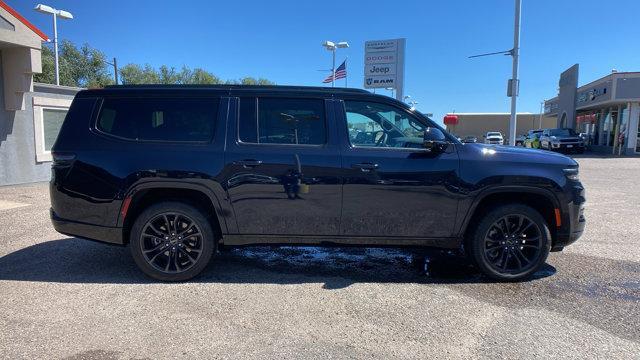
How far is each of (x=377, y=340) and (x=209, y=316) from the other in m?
1.43

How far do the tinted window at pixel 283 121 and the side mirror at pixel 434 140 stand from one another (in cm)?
100

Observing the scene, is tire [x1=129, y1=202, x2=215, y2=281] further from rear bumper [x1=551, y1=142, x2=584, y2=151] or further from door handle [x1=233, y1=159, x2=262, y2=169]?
rear bumper [x1=551, y1=142, x2=584, y2=151]

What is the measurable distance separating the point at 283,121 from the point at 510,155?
2.33m

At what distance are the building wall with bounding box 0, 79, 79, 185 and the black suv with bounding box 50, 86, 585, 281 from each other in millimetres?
7689

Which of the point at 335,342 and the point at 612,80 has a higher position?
the point at 612,80

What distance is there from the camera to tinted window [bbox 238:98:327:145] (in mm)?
4641

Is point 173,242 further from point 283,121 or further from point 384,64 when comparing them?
point 384,64

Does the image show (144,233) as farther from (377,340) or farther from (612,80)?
(612,80)

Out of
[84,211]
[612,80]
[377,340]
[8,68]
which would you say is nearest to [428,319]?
[377,340]

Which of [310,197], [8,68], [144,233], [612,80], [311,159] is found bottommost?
[144,233]

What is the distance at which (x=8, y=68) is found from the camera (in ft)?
34.4

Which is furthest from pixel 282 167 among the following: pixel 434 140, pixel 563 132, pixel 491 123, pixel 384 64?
pixel 491 123

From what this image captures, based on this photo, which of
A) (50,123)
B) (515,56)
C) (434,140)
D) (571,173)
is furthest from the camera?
(515,56)

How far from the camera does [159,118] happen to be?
4688 mm
